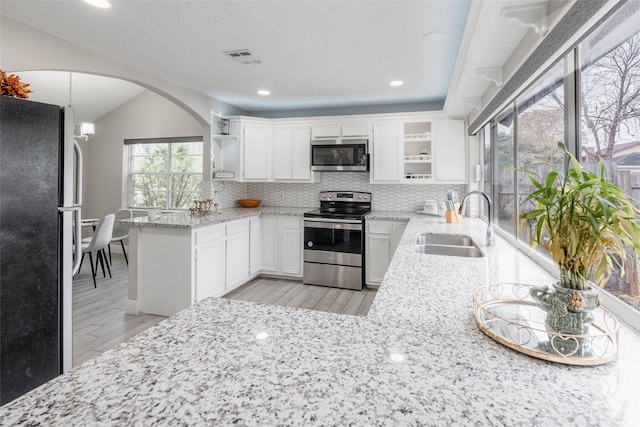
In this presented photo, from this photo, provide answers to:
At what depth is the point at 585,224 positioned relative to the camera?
2.48 ft

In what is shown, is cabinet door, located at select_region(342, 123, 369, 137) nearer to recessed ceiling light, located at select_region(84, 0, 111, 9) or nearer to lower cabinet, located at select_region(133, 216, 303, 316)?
lower cabinet, located at select_region(133, 216, 303, 316)

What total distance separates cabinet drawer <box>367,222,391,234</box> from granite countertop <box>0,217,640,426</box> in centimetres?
303

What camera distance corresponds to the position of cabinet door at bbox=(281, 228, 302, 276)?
4.36 metres

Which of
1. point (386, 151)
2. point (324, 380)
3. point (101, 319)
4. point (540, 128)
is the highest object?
point (386, 151)

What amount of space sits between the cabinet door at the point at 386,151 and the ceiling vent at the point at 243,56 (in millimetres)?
1910

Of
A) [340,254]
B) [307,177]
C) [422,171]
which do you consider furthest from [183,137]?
[422,171]

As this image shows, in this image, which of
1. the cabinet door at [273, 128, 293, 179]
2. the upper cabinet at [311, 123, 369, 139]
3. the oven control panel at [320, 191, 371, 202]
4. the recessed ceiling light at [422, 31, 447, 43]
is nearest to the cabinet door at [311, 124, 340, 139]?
the upper cabinet at [311, 123, 369, 139]

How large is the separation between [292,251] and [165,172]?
9.81ft

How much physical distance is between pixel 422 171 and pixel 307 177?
1588 mm

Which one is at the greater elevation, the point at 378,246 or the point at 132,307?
the point at 378,246

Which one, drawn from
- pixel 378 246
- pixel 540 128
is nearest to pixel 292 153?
pixel 378 246

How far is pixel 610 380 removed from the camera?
0.68m

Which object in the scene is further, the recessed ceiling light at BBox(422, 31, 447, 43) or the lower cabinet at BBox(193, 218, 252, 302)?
the lower cabinet at BBox(193, 218, 252, 302)

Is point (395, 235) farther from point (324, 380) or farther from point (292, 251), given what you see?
point (324, 380)
